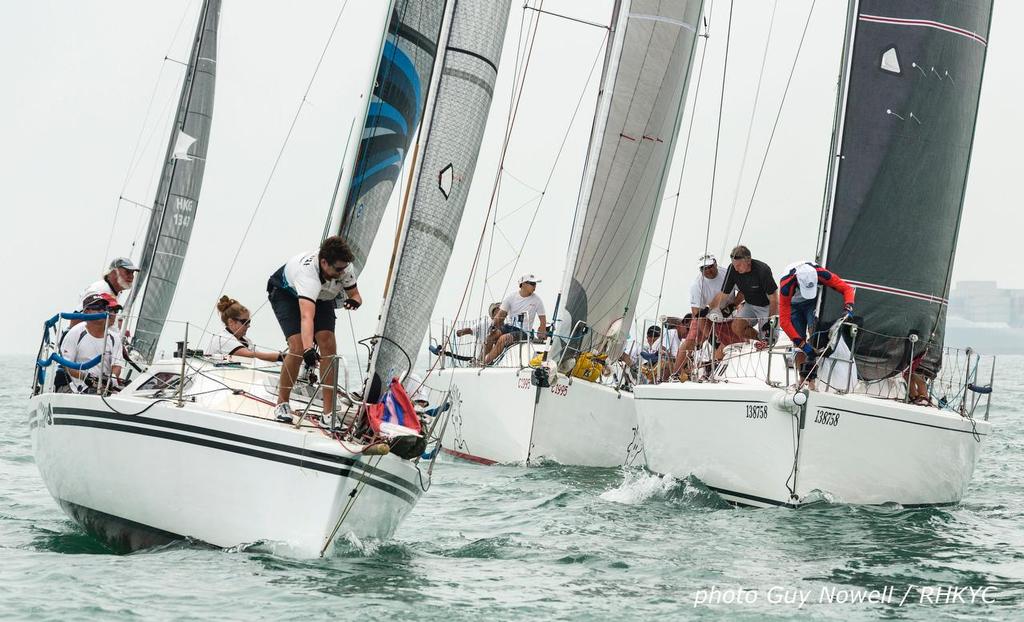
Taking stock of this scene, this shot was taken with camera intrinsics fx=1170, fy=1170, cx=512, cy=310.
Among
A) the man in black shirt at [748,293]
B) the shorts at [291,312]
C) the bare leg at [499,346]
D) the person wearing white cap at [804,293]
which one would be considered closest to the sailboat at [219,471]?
the shorts at [291,312]

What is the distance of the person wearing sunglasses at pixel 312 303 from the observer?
708 cm

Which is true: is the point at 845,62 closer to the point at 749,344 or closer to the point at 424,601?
the point at 749,344

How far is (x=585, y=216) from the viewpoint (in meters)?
13.9

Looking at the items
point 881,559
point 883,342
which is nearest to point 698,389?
point 883,342

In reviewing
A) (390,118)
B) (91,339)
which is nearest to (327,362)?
(390,118)

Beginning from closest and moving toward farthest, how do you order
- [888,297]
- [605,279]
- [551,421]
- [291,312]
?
[291,312] → [888,297] → [551,421] → [605,279]

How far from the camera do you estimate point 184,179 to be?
19000mm

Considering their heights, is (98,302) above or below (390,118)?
below

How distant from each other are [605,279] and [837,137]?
12.4ft

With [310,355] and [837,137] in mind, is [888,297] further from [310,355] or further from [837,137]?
[310,355]

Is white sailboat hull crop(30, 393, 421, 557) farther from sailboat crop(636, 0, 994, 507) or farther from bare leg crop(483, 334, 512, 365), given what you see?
bare leg crop(483, 334, 512, 365)

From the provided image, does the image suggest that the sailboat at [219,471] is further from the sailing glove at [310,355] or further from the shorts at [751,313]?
the shorts at [751,313]

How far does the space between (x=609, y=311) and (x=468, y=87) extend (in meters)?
6.91

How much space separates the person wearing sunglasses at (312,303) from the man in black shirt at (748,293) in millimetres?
4815
